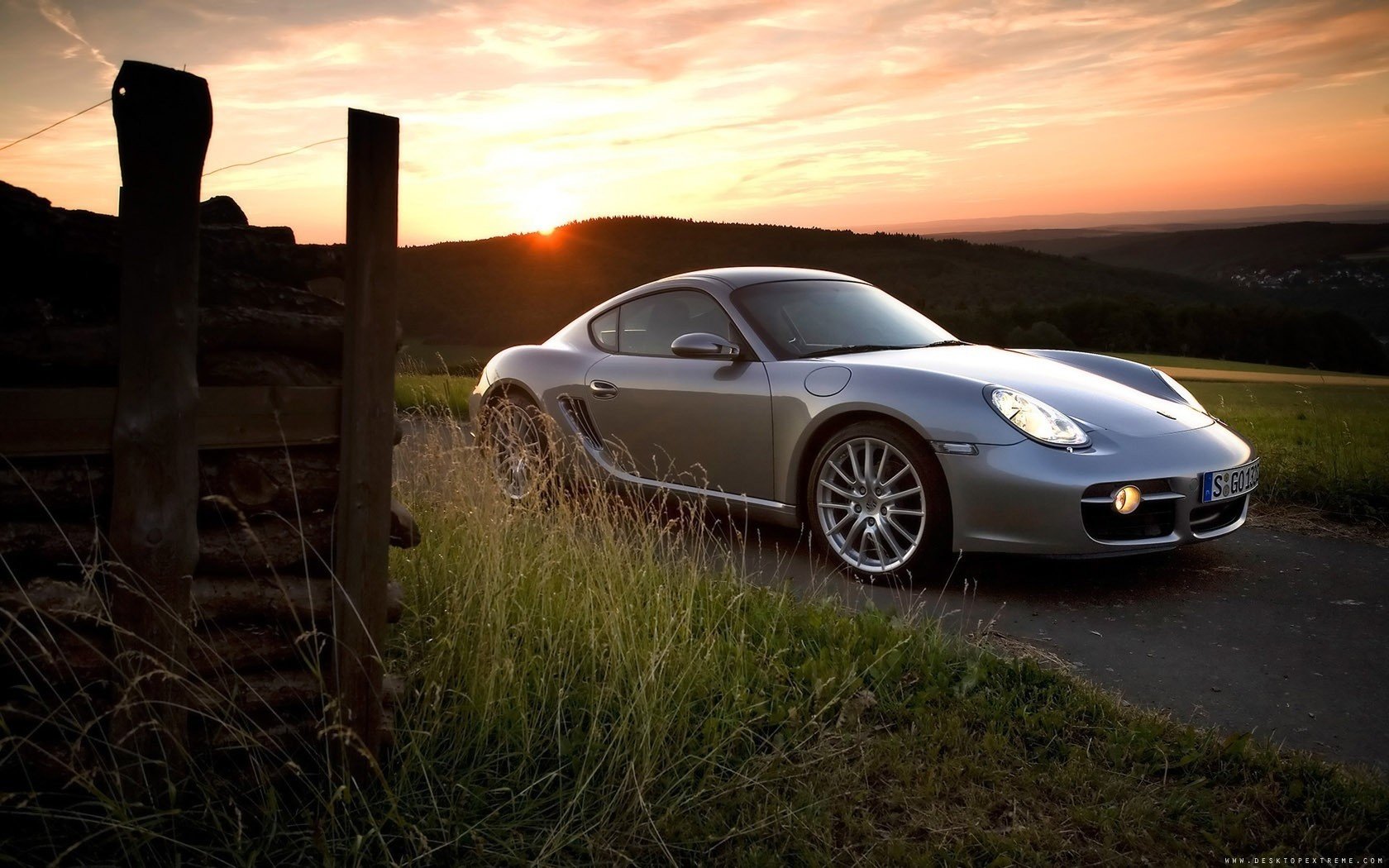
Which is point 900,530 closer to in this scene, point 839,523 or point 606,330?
point 839,523

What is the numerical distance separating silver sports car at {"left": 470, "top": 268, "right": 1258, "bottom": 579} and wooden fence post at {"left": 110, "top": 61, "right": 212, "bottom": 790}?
91.2 inches

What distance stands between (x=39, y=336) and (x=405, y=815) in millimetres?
1458

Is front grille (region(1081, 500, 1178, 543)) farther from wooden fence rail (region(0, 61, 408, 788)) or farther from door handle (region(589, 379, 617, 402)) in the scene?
wooden fence rail (region(0, 61, 408, 788))

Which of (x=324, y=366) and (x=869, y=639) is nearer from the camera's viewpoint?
(x=324, y=366)

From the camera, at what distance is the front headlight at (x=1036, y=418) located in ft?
15.4

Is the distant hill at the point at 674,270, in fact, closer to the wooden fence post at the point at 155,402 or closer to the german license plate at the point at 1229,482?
the german license plate at the point at 1229,482

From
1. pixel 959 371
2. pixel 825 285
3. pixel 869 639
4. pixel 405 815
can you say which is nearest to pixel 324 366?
pixel 405 815

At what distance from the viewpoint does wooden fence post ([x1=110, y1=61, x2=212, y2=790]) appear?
8.07ft

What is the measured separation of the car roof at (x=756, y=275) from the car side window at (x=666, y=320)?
0.14 metres

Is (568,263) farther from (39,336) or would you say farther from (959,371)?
(39,336)

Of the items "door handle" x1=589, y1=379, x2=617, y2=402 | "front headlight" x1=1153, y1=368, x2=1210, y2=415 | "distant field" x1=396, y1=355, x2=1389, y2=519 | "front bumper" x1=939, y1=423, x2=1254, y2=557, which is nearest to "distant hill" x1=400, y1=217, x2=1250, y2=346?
"distant field" x1=396, y1=355, x2=1389, y2=519

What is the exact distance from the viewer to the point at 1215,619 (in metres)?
4.58

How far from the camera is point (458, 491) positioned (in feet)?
15.4

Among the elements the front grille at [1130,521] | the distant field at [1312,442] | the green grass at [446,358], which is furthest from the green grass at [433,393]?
the front grille at [1130,521]
